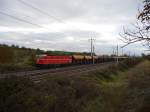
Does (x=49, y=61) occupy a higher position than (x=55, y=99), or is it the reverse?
(x=49, y=61)

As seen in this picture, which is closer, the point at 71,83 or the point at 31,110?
the point at 31,110

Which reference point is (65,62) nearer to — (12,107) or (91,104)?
(91,104)

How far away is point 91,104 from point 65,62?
33.8 meters

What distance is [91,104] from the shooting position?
63.9ft

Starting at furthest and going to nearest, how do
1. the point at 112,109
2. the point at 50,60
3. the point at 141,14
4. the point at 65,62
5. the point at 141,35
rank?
the point at 65,62
the point at 50,60
the point at 112,109
the point at 141,35
the point at 141,14

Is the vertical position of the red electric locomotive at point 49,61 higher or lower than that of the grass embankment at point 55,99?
higher

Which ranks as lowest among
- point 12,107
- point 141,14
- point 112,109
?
point 112,109

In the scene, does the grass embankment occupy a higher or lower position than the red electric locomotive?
lower

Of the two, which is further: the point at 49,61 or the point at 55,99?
the point at 49,61

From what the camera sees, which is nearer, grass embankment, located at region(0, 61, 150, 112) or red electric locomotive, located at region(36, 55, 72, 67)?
grass embankment, located at region(0, 61, 150, 112)

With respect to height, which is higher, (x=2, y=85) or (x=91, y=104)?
(x=2, y=85)

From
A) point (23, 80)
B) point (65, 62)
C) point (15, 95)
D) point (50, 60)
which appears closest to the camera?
point (15, 95)

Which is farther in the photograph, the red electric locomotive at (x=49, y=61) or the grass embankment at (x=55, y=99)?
the red electric locomotive at (x=49, y=61)

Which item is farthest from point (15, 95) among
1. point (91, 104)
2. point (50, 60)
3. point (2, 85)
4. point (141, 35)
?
point (50, 60)
